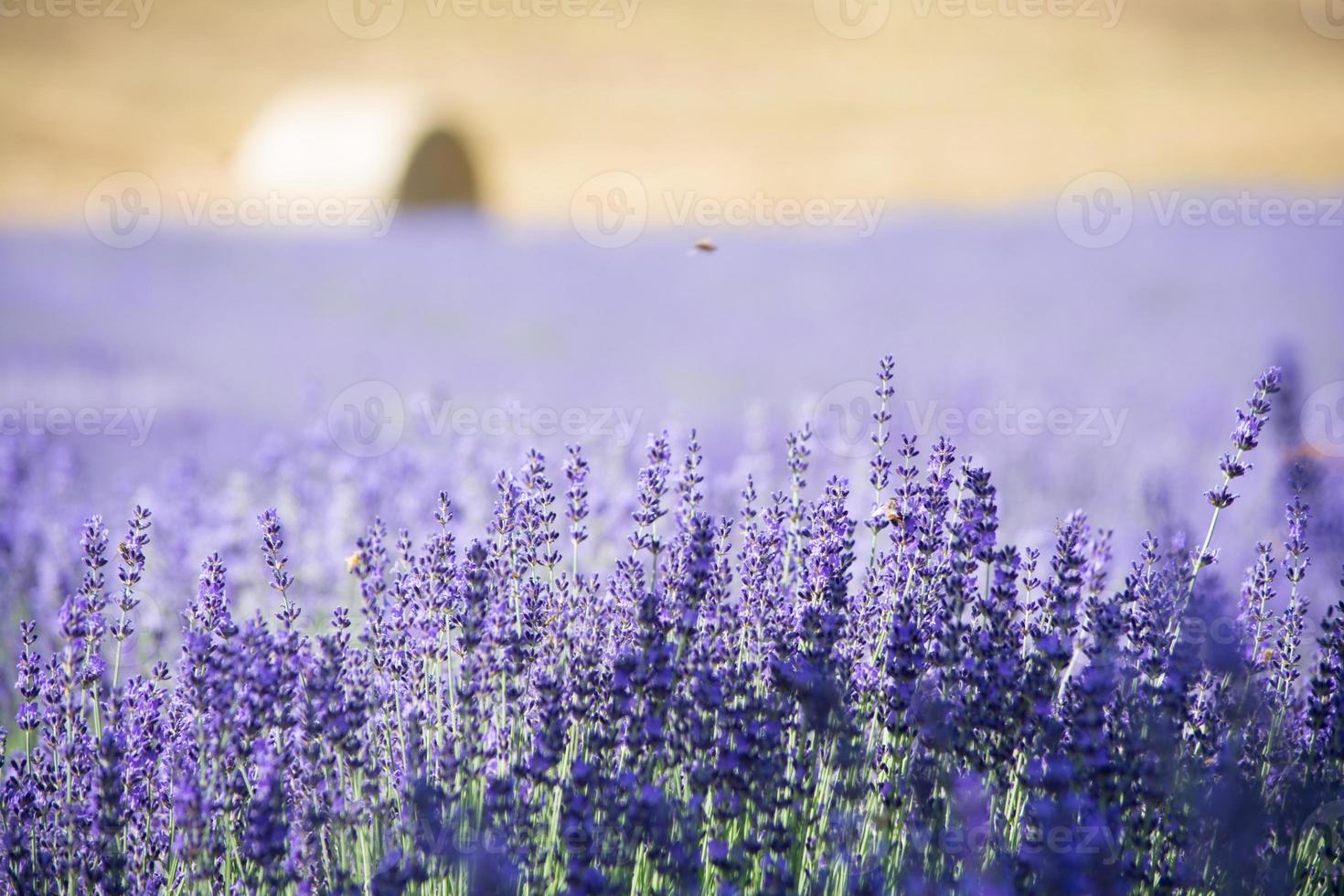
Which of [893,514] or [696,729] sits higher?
[893,514]

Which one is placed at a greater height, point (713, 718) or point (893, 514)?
point (893, 514)

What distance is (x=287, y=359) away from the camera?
8.45m

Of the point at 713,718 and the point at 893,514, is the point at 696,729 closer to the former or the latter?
the point at 713,718

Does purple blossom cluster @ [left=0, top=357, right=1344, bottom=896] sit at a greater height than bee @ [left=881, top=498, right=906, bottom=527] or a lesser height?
lesser

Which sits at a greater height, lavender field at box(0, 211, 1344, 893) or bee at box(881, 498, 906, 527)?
bee at box(881, 498, 906, 527)

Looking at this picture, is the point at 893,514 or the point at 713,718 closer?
the point at 713,718

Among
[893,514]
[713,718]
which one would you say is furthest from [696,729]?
[893,514]

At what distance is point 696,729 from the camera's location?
167 cm

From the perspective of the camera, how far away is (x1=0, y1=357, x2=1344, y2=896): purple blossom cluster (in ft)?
5.18

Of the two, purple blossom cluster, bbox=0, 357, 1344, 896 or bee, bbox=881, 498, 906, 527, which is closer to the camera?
purple blossom cluster, bbox=0, 357, 1344, 896

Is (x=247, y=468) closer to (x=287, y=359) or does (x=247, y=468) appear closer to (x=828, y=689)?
(x=287, y=359)

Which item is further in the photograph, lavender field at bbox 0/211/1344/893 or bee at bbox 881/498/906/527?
bee at bbox 881/498/906/527

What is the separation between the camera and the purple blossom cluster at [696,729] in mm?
1578

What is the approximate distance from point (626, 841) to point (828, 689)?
1.24 ft
